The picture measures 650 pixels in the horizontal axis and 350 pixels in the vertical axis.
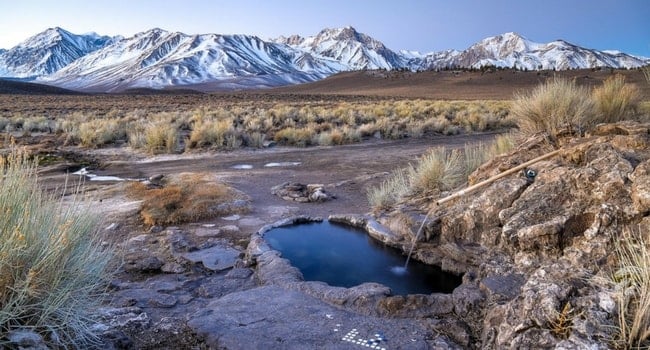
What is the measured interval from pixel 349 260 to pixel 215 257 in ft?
5.51

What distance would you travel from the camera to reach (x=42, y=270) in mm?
3318

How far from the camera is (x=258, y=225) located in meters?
7.66

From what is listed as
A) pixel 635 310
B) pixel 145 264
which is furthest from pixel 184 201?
pixel 635 310

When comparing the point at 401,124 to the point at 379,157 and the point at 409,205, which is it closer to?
the point at 379,157

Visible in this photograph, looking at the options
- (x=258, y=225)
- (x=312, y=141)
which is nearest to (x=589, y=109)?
(x=258, y=225)

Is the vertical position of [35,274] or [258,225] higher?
[35,274]

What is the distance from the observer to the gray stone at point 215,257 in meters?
6.03

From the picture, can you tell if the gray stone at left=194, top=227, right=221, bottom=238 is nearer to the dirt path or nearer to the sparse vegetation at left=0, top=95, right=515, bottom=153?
the dirt path

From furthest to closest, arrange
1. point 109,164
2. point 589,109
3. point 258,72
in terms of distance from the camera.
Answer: point 258,72
point 109,164
point 589,109

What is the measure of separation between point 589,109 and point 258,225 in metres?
5.98

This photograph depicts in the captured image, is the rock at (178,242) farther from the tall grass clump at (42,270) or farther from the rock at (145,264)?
the tall grass clump at (42,270)

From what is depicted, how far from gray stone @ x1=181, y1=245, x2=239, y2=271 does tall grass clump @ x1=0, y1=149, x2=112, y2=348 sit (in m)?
2.09

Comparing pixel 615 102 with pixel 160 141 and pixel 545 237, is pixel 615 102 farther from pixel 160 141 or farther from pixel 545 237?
pixel 160 141

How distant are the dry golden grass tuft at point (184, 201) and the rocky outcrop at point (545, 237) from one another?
10.2ft
